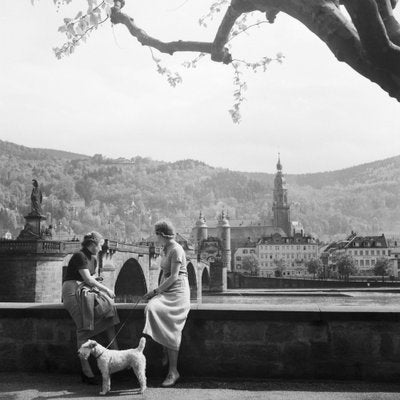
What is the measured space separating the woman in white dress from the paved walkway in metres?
0.36

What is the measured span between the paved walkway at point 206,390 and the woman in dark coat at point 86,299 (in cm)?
39

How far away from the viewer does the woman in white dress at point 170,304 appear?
20.7 ft

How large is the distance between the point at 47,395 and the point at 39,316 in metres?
1.41

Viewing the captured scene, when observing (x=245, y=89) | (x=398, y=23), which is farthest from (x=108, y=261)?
(x=398, y=23)

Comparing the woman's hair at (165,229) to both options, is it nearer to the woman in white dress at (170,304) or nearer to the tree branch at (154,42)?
the woman in white dress at (170,304)

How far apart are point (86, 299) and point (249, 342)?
1958 millimetres

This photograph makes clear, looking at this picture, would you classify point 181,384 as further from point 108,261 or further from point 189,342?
point 108,261

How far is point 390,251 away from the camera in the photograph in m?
121

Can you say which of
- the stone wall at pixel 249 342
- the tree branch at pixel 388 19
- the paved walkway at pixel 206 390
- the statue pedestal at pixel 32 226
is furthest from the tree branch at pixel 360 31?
the statue pedestal at pixel 32 226

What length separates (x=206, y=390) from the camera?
6.18 m

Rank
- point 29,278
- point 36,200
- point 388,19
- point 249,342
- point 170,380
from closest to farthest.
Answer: point 388,19 < point 170,380 < point 249,342 < point 29,278 < point 36,200

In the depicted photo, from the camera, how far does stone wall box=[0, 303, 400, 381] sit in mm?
6641

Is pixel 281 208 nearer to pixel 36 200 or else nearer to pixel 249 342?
pixel 36 200

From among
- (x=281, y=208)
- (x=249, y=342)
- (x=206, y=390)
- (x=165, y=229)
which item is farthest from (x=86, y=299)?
(x=281, y=208)
